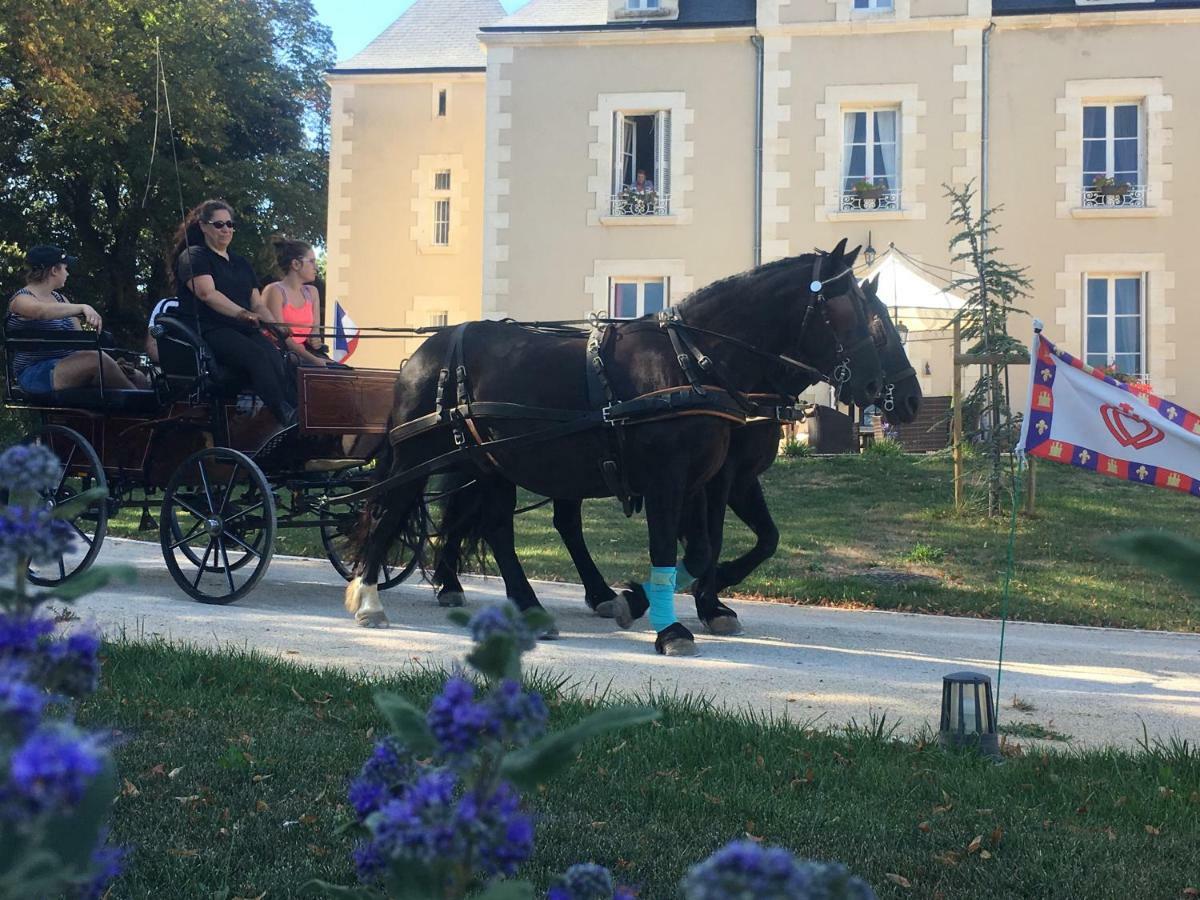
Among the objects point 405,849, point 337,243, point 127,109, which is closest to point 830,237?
point 337,243

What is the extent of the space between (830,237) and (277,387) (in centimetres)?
1460

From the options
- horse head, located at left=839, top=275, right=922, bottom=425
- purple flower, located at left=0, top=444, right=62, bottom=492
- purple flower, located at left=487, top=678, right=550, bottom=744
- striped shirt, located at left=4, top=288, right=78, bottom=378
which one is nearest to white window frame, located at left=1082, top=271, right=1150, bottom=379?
horse head, located at left=839, top=275, right=922, bottom=425

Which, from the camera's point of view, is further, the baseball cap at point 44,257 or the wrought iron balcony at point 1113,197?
the wrought iron balcony at point 1113,197

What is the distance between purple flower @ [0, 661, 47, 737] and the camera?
816 mm

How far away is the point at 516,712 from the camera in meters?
1.11

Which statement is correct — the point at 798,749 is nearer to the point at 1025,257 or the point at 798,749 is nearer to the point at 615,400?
the point at 615,400

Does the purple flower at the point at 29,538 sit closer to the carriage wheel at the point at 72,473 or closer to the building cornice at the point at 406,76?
the carriage wheel at the point at 72,473

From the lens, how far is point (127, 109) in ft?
66.8

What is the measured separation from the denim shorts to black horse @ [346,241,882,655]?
2.43 meters

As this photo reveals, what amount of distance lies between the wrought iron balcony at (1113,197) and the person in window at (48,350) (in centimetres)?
1660

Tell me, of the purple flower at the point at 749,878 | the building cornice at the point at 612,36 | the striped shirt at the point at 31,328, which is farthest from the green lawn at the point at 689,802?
the building cornice at the point at 612,36

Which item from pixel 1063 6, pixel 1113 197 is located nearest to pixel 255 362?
pixel 1113 197

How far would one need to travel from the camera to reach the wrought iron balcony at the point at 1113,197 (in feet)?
64.1

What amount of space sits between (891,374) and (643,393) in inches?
51.5
